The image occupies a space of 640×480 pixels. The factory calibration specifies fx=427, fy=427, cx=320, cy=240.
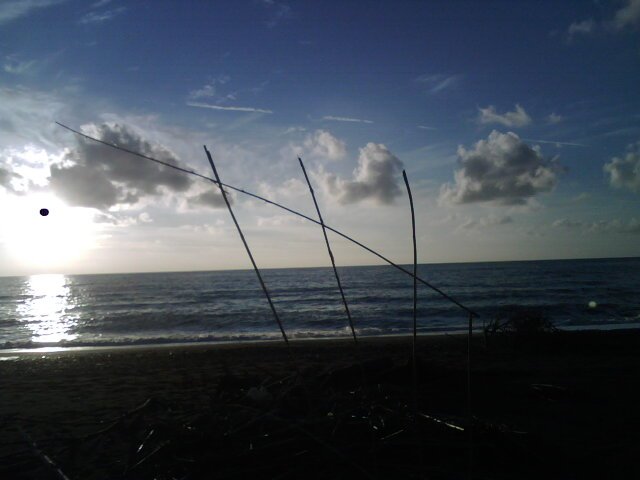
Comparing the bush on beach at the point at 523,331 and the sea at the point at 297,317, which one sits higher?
the bush on beach at the point at 523,331

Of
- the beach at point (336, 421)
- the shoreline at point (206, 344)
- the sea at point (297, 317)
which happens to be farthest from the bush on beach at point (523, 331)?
the shoreline at point (206, 344)

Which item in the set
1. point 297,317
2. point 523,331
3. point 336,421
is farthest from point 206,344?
point 336,421

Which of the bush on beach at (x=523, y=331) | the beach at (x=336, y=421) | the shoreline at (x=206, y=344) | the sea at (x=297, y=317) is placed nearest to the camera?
the beach at (x=336, y=421)

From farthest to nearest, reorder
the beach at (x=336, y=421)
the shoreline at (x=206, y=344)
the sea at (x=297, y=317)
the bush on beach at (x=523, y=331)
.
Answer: the sea at (x=297, y=317), the shoreline at (x=206, y=344), the bush on beach at (x=523, y=331), the beach at (x=336, y=421)

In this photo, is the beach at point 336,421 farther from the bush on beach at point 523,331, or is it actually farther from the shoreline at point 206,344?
the shoreline at point 206,344

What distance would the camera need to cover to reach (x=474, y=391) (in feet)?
22.7

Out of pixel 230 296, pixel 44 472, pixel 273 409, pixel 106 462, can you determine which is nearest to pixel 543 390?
pixel 273 409

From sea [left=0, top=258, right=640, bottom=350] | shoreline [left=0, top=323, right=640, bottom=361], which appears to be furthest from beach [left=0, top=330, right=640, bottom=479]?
sea [left=0, top=258, right=640, bottom=350]

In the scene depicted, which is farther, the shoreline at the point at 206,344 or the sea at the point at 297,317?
the sea at the point at 297,317

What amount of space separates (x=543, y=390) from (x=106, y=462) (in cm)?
623

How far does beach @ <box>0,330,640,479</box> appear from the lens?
3764mm

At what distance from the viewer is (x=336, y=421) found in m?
4.21

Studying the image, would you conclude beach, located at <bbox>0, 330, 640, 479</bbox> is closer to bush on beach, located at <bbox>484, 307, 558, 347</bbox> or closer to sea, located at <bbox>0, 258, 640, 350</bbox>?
bush on beach, located at <bbox>484, 307, 558, 347</bbox>

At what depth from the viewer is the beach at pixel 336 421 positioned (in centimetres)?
376
